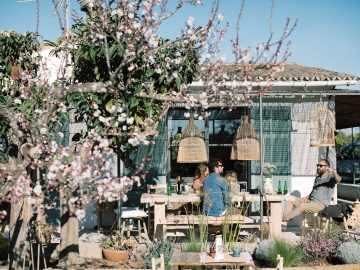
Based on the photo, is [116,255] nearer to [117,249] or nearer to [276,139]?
[117,249]

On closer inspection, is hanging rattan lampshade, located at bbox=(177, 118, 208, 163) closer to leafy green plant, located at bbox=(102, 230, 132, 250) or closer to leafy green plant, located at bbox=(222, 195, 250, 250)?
leafy green plant, located at bbox=(222, 195, 250, 250)

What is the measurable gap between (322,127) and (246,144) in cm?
157

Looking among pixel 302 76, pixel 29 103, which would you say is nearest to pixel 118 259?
pixel 29 103

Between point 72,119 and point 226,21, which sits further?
point 72,119

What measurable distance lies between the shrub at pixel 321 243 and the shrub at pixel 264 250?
0.48 m

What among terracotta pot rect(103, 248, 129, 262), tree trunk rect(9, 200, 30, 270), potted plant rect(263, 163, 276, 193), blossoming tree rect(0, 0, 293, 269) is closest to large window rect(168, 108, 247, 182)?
potted plant rect(263, 163, 276, 193)

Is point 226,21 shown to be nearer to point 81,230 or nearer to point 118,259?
point 118,259

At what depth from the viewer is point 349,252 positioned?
5582mm

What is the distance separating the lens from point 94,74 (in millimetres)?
6023

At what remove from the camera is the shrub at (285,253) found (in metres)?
5.57

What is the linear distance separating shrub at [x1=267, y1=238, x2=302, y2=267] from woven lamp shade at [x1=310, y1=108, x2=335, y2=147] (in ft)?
10.2

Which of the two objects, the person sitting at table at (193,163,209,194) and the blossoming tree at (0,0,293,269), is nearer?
the blossoming tree at (0,0,293,269)

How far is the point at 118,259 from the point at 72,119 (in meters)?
3.76

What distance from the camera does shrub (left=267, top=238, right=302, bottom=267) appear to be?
5.57 m
